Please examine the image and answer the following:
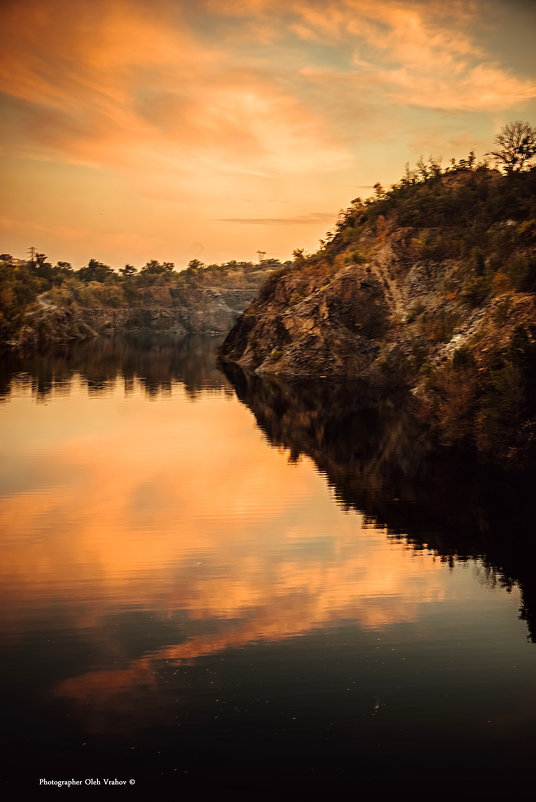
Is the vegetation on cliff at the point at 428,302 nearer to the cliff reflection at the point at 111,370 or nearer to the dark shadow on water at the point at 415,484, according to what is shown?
the dark shadow on water at the point at 415,484

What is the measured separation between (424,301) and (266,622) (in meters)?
71.1

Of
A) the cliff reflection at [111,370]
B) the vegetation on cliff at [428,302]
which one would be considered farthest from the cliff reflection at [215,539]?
the cliff reflection at [111,370]

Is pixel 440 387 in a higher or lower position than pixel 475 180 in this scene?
lower

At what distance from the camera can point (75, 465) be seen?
42688mm

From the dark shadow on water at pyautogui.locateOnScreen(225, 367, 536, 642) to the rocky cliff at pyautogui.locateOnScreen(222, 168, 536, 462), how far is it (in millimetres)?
3306

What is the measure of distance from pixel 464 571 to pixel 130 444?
28.5 m

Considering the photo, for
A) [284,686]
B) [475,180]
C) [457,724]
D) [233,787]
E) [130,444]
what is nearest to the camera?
[233,787]

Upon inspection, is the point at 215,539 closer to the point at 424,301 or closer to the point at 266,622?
the point at 266,622

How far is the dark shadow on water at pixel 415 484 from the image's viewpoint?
28641mm

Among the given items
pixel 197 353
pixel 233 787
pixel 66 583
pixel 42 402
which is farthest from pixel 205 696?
pixel 197 353

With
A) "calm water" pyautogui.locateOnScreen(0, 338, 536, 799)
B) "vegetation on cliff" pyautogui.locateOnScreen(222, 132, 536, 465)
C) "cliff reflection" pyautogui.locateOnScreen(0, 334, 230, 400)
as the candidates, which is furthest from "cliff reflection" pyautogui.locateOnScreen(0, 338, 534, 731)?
"cliff reflection" pyautogui.locateOnScreen(0, 334, 230, 400)

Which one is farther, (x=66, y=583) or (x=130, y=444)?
(x=130, y=444)

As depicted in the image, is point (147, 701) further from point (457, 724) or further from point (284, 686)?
point (457, 724)

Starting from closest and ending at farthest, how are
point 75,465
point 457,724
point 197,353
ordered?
point 457,724 < point 75,465 < point 197,353
